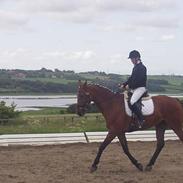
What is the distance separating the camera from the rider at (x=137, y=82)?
394 inches

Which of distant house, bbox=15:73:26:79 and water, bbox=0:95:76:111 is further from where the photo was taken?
distant house, bbox=15:73:26:79

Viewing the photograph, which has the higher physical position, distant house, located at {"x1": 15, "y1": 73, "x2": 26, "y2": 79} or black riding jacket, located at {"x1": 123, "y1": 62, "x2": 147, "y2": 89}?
black riding jacket, located at {"x1": 123, "y1": 62, "x2": 147, "y2": 89}

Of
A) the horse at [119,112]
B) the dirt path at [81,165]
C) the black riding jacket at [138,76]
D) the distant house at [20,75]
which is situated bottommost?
the distant house at [20,75]

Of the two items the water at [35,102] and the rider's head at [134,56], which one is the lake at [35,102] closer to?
the water at [35,102]

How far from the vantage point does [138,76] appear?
10000 mm

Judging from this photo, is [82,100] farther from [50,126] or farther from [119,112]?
[50,126]

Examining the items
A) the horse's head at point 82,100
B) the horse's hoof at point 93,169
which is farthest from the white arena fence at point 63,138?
the horse's hoof at point 93,169

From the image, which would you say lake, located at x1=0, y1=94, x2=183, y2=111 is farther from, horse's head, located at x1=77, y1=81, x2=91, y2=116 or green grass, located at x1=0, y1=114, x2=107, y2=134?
horse's head, located at x1=77, y1=81, x2=91, y2=116

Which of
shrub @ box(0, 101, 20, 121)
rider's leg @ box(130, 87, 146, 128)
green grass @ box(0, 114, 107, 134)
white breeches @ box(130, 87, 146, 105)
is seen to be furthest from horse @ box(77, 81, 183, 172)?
shrub @ box(0, 101, 20, 121)

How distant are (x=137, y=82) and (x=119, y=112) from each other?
2.32 feet

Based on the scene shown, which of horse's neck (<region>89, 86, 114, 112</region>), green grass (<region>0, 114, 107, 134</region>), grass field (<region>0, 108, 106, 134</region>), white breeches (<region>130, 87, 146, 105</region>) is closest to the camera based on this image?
white breeches (<region>130, 87, 146, 105</region>)

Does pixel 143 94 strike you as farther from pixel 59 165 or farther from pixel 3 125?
pixel 3 125

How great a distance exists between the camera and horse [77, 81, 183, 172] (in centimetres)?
1007

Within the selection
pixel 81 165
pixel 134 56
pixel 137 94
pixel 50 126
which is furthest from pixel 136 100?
pixel 50 126
